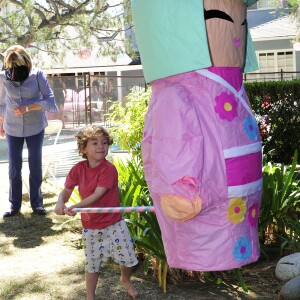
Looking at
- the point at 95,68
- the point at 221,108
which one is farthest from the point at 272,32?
the point at 221,108

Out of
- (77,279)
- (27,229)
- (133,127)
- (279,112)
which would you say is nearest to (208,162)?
(77,279)

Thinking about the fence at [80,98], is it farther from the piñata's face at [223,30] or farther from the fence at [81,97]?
the piñata's face at [223,30]

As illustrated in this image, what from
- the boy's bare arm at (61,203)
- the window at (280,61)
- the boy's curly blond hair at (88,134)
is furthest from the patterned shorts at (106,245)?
the window at (280,61)

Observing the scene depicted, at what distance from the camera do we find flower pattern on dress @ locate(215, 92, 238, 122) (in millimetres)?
2783

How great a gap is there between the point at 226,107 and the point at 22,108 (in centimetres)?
391

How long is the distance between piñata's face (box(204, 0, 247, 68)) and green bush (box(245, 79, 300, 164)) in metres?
5.07

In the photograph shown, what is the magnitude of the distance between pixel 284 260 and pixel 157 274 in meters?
0.89

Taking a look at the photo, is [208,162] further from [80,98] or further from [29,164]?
[80,98]

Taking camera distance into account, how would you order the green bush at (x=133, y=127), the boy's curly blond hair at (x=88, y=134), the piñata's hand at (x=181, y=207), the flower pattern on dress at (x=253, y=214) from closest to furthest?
the piñata's hand at (x=181, y=207)
the flower pattern on dress at (x=253, y=214)
the boy's curly blond hair at (x=88, y=134)
the green bush at (x=133, y=127)

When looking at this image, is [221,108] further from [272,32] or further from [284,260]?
[272,32]

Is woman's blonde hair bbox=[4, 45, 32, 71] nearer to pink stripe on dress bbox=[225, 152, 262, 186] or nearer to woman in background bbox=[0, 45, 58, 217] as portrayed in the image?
woman in background bbox=[0, 45, 58, 217]

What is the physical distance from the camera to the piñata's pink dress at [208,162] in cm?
272

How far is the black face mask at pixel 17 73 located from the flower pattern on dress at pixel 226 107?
12.8 ft

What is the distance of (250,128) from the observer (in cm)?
289
